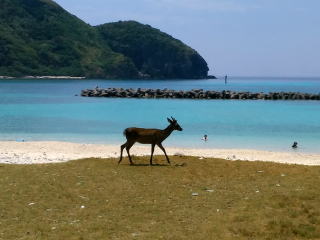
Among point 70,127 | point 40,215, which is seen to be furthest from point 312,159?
point 70,127

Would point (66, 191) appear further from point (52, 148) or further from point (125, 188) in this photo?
point (52, 148)

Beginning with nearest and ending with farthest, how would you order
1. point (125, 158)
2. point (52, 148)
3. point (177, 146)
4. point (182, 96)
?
point (125, 158) < point (52, 148) < point (177, 146) < point (182, 96)

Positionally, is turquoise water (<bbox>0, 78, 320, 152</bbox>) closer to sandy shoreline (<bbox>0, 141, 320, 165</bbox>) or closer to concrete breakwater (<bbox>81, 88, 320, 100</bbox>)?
sandy shoreline (<bbox>0, 141, 320, 165</bbox>)

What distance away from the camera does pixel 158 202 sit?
1433 centimetres

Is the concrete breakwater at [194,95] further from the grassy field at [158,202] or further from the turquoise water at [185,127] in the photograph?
the grassy field at [158,202]

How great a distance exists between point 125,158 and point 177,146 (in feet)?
46.8

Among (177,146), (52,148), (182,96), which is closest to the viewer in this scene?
(52,148)

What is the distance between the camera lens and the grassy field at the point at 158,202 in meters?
11.5

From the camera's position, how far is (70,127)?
170 feet

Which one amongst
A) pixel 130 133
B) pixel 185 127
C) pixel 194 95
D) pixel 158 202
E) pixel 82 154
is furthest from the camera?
pixel 194 95

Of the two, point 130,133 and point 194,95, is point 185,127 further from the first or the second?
point 194,95

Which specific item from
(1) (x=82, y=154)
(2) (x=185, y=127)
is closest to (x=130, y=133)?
(1) (x=82, y=154)

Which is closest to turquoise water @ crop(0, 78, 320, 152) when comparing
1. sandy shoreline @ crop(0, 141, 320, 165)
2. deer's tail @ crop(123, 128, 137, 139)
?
sandy shoreline @ crop(0, 141, 320, 165)

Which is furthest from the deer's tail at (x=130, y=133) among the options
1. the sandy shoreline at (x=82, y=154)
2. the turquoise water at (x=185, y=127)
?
the turquoise water at (x=185, y=127)
